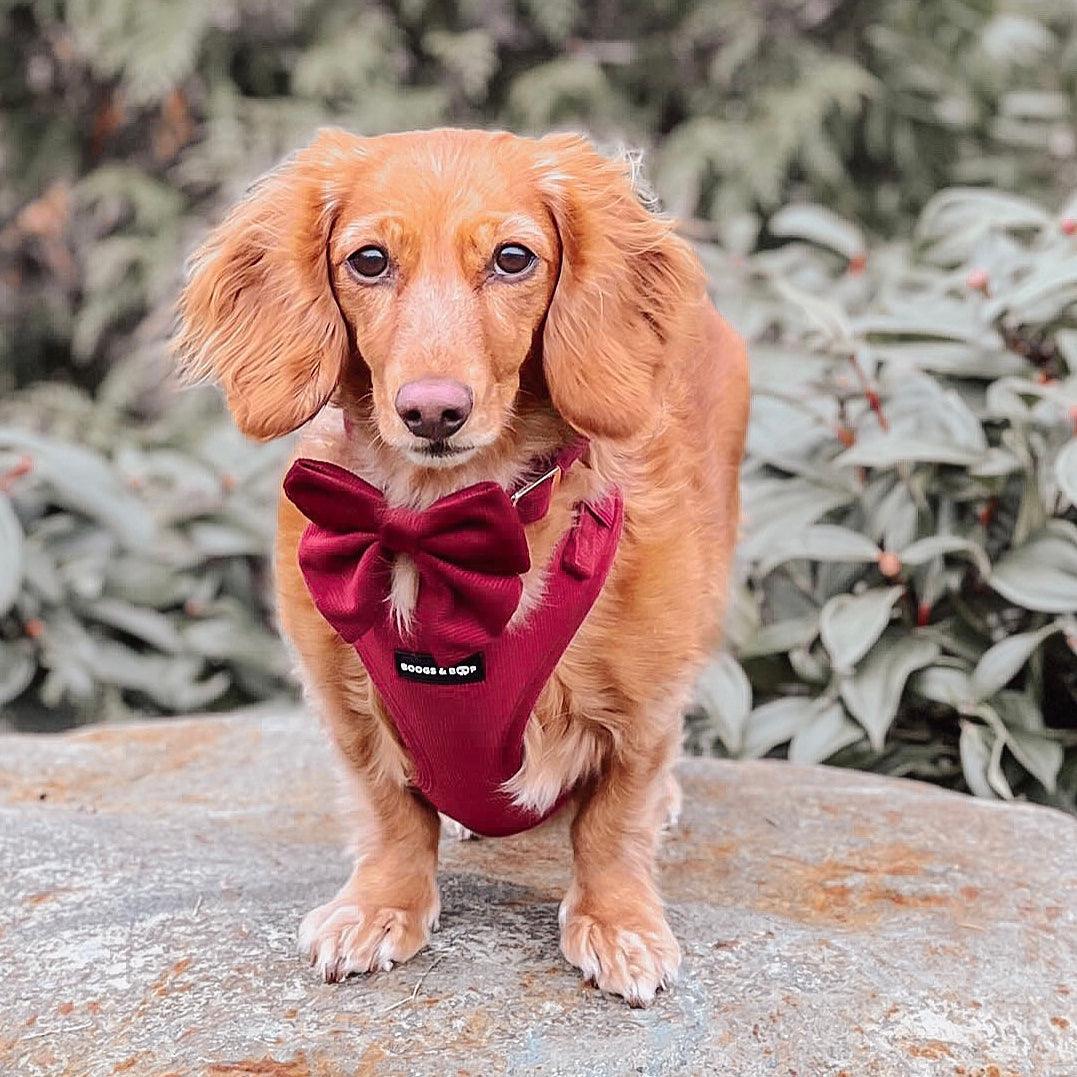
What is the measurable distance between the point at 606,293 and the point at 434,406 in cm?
37

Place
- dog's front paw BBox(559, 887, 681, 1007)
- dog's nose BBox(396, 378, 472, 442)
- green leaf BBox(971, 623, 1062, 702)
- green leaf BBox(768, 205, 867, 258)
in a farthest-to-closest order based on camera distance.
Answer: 1. green leaf BBox(768, 205, 867, 258)
2. green leaf BBox(971, 623, 1062, 702)
3. dog's front paw BBox(559, 887, 681, 1007)
4. dog's nose BBox(396, 378, 472, 442)

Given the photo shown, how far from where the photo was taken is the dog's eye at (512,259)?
1869 millimetres

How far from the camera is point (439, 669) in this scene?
198 cm

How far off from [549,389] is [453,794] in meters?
0.64

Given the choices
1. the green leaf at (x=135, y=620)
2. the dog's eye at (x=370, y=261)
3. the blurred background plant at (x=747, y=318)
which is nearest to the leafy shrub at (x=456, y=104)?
the blurred background plant at (x=747, y=318)

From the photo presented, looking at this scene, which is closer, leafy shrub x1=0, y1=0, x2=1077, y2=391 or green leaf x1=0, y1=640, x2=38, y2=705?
green leaf x1=0, y1=640, x2=38, y2=705

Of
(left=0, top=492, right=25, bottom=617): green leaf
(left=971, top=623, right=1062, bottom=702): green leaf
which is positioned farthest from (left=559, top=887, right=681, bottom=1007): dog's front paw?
(left=0, top=492, right=25, bottom=617): green leaf

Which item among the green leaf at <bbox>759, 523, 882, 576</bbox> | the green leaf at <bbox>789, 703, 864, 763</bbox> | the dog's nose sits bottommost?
the green leaf at <bbox>789, 703, 864, 763</bbox>

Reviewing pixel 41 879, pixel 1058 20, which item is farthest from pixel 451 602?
pixel 1058 20

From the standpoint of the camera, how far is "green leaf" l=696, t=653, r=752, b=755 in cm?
337

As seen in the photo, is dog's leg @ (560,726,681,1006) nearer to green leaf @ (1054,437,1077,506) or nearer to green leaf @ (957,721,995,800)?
green leaf @ (957,721,995,800)

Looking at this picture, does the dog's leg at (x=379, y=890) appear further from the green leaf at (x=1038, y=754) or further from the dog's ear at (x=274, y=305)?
the green leaf at (x=1038, y=754)

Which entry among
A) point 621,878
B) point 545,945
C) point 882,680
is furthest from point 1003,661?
point 545,945

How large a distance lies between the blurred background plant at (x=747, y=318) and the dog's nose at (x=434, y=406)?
1.76 meters
